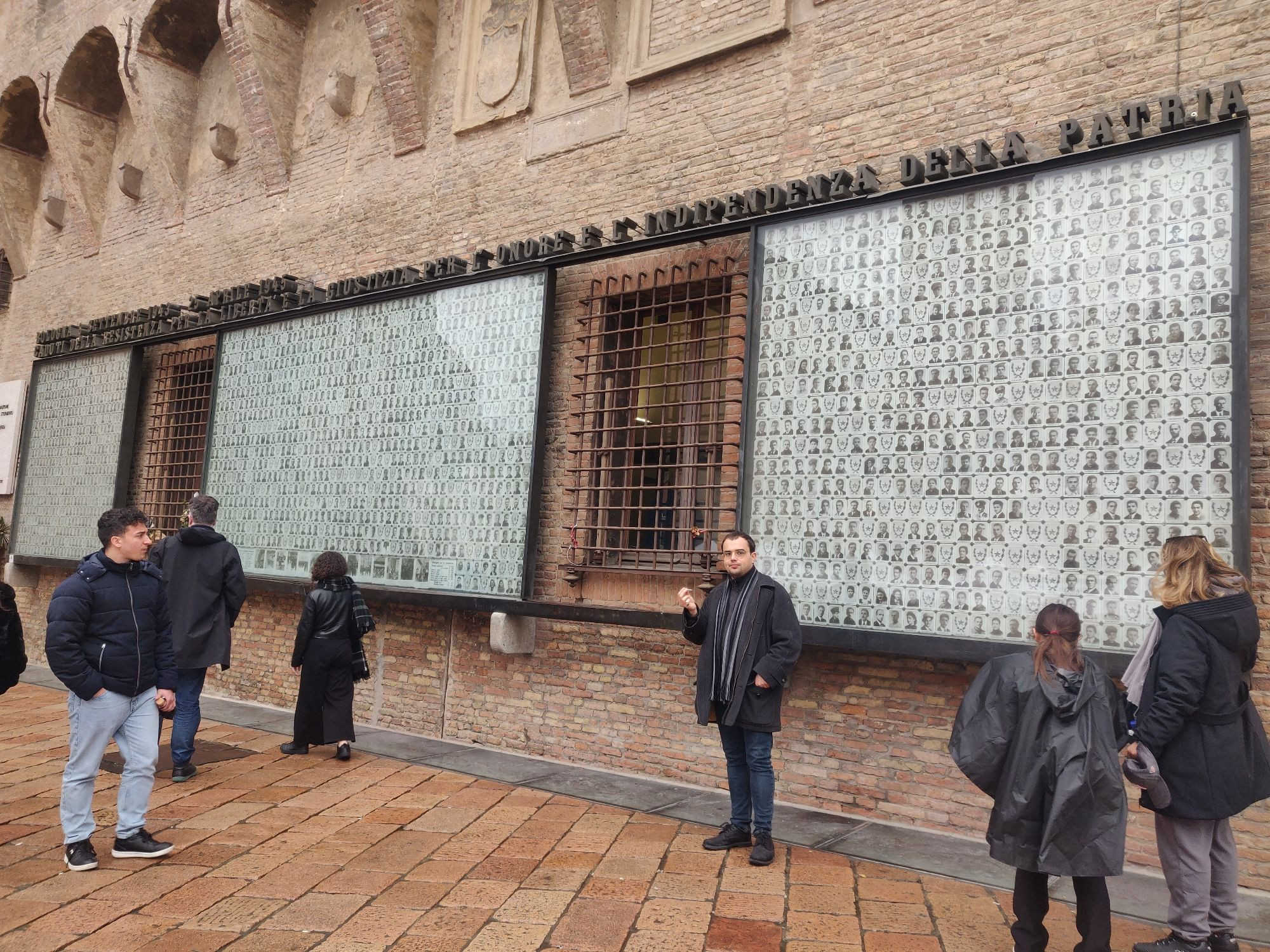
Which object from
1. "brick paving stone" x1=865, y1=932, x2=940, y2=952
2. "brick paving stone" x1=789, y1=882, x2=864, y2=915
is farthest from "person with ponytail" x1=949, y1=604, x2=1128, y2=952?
"brick paving stone" x1=789, y1=882, x2=864, y2=915

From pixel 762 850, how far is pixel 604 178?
509 centimetres

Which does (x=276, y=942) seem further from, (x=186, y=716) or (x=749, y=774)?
(x=186, y=716)

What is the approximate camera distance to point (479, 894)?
405 cm

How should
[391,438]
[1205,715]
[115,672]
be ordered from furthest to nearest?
[391,438] → [115,672] → [1205,715]

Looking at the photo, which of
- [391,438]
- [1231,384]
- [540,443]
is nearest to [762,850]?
[1231,384]

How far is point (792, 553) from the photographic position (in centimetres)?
585

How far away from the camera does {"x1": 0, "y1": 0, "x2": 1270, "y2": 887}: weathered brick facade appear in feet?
17.7

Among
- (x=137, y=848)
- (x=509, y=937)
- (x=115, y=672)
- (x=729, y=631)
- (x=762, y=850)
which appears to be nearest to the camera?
(x=509, y=937)

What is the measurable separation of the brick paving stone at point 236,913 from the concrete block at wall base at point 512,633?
3.19 metres

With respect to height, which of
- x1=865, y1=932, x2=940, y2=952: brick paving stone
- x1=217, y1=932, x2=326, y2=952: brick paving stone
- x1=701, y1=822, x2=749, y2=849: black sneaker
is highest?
x1=701, y1=822, x2=749, y2=849: black sneaker

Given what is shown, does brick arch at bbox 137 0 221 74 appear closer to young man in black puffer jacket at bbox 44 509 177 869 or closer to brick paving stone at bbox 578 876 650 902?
young man in black puffer jacket at bbox 44 509 177 869

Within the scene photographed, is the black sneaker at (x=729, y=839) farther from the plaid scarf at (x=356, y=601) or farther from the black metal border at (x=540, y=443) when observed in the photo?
the plaid scarf at (x=356, y=601)

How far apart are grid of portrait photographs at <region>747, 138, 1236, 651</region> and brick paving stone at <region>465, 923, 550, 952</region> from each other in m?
2.60

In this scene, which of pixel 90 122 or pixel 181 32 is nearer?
pixel 181 32
